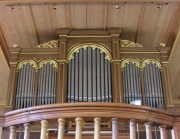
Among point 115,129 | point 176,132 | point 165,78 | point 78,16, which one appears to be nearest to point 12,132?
point 115,129

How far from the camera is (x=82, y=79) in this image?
730 centimetres

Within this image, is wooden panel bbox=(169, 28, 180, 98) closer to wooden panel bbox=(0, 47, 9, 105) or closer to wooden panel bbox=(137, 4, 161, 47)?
wooden panel bbox=(137, 4, 161, 47)

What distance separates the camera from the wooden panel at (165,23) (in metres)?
7.06

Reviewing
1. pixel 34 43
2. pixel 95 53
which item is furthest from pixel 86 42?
pixel 34 43

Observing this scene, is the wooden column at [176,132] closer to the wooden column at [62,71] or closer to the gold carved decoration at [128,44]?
the wooden column at [62,71]


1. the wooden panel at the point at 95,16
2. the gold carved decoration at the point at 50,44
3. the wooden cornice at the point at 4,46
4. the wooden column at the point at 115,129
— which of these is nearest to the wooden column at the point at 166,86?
the wooden panel at the point at 95,16

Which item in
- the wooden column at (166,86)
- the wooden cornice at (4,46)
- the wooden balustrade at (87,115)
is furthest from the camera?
the wooden cornice at (4,46)

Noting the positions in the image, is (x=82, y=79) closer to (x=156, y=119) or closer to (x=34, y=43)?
(x=34, y=43)

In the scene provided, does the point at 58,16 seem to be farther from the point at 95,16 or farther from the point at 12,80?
the point at 12,80

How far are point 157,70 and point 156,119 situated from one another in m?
3.53

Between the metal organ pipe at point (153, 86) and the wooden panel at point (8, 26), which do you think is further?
the wooden panel at point (8, 26)

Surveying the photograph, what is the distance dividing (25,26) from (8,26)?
37cm

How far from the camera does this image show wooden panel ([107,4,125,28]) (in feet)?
23.3

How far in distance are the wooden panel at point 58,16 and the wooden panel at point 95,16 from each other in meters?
0.49
